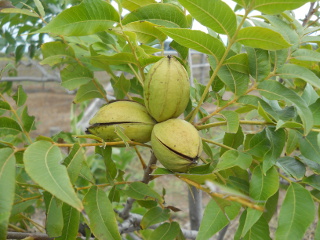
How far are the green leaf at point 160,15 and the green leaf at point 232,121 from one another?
0.88 feet

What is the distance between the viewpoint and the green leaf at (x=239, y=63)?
2.75ft

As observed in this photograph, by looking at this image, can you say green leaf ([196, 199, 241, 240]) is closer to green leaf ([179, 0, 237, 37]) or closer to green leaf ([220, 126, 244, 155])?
green leaf ([220, 126, 244, 155])

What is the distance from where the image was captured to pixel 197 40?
77 cm

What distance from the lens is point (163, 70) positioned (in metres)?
0.81

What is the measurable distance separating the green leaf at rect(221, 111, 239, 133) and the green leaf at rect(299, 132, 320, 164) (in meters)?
0.19

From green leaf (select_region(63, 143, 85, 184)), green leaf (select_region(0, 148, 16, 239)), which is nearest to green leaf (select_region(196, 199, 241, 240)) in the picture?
green leaf (select_region(63, 143, 85, 184))

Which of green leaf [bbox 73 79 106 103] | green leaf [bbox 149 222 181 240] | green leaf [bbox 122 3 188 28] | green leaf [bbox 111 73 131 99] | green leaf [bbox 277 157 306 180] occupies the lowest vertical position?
green leaf [bbox 149 222 181 240]

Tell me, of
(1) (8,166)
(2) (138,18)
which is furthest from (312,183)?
(1) (8,166)

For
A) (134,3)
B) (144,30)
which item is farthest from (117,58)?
(134,3)

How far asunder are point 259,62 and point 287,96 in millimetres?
115

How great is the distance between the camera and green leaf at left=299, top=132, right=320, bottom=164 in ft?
2.75

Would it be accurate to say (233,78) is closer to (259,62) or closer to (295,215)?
(259,62)

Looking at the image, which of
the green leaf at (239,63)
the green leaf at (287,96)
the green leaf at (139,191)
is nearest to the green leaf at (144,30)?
the green leaf at (239,63)

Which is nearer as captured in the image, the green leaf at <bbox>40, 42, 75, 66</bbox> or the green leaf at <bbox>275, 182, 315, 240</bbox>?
the green leaf at <bbox>275, 182, 315, 240</bbox>
